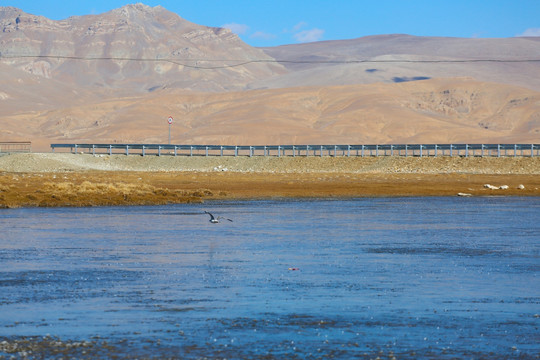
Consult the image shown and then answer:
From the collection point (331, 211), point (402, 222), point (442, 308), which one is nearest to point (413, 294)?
point (442, 308)

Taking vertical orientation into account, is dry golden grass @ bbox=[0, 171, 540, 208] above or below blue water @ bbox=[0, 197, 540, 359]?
above

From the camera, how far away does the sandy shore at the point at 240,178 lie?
4803 cm

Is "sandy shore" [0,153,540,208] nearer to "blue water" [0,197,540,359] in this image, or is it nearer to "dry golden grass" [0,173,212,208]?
"dry golden grass" [0,173,212,208]

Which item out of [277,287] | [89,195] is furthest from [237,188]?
[277,287]

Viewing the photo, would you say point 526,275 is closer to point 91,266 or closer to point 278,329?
point 278,329

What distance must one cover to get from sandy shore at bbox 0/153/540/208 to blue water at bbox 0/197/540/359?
43.0ft

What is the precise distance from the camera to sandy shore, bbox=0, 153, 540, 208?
4803 cm

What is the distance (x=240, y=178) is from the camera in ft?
229

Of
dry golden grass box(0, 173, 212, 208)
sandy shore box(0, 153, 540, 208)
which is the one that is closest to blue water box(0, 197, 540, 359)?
dry golden grass box(0, 173, 212, 208)

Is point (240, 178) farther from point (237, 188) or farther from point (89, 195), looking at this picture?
point (89, 195)

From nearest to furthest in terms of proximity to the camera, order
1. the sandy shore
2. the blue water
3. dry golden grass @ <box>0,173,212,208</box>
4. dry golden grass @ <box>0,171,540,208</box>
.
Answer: the blue water → dry golden grass @ <box>0,173,212,208</box> → dry golden grass @ <box>0,171,540,208</box> → the sandy shore

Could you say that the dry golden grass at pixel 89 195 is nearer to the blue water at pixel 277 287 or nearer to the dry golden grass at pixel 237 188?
the dry golden grass at pixel 237 188

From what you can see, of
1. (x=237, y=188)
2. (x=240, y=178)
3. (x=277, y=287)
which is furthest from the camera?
(x=240, y=178)

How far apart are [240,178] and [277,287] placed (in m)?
51.2
